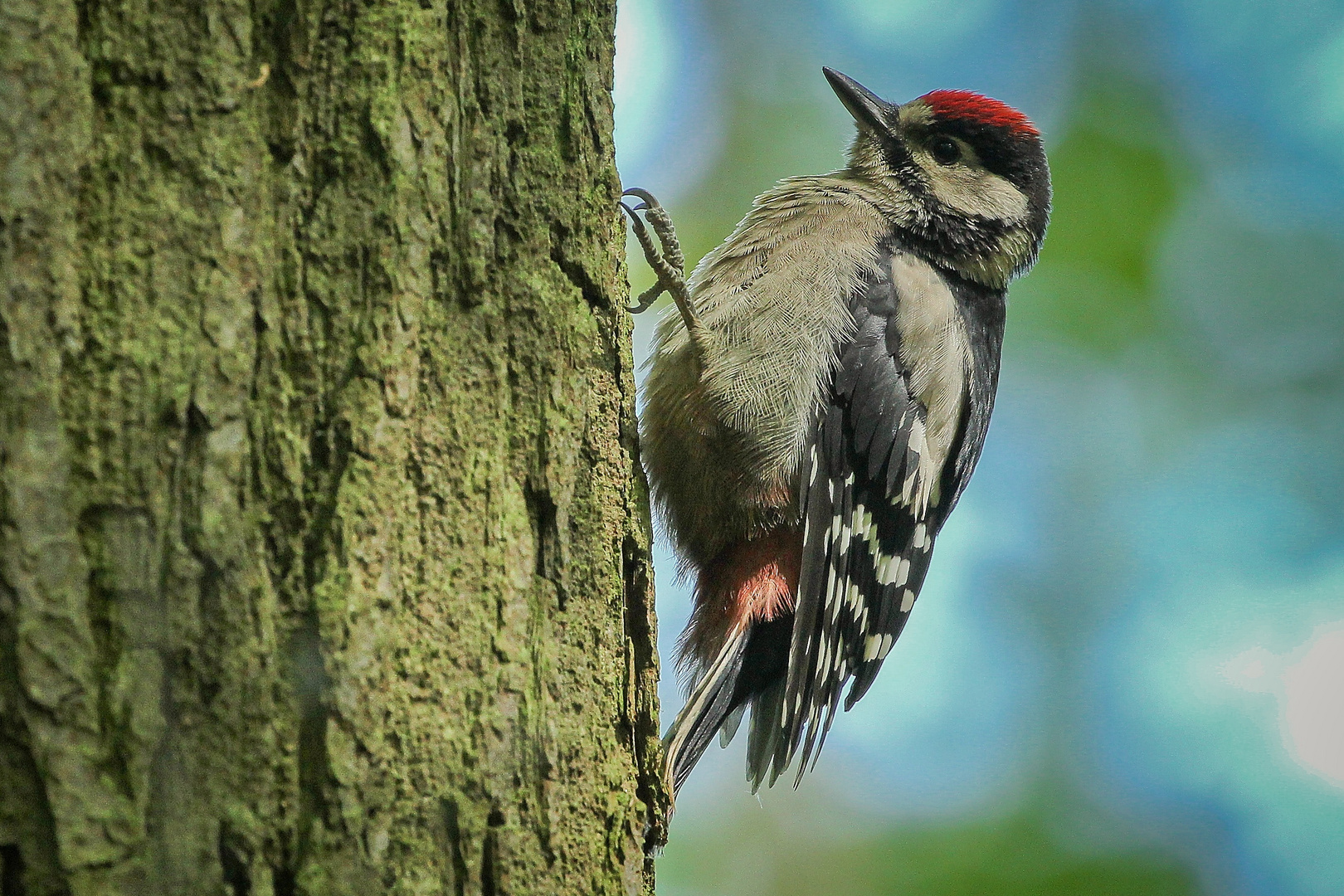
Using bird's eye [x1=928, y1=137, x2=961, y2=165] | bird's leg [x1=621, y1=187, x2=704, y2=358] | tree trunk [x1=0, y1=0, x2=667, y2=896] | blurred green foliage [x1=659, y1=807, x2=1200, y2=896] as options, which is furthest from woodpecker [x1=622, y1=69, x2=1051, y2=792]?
blurred green foliage [x1=659, y1=807, x2=1200, y2=896]

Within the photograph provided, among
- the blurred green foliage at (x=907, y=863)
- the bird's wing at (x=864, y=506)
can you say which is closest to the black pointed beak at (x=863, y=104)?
the bird's wing at (x=864, y=506)

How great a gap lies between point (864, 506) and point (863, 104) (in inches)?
61.1

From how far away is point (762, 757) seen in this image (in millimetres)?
2986

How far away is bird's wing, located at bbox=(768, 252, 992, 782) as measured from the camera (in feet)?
9.55

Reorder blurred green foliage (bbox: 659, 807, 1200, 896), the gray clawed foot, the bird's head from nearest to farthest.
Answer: the gray clawed foot → the bird's head → blurred green foliage (bbox: 659, 807, 1200, 896)

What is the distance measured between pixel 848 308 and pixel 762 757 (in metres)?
1.26

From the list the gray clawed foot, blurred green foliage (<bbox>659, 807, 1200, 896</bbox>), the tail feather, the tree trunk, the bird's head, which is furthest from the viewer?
blurred green foliage (<bbox>659, 807, 1200, 896</bbox>)

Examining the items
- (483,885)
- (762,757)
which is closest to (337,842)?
(483,885)

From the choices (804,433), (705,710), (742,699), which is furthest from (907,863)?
(804,433)

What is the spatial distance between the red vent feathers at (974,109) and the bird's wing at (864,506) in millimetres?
864

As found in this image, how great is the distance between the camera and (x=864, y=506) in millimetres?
3133

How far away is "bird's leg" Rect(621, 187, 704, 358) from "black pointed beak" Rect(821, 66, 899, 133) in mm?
1283

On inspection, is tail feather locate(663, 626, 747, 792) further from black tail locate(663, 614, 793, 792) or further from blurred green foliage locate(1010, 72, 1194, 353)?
blurred green foliage locate(1010, 72, 1194, 353)

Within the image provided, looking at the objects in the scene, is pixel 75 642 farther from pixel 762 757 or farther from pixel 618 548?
pixel 762 757
